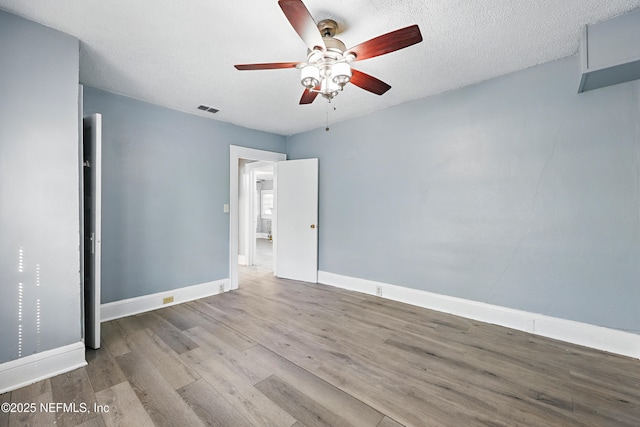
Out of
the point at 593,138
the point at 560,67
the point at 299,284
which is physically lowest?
the point at 299,284

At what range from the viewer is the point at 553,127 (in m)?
2.47

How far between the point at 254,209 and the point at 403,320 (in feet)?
13.5

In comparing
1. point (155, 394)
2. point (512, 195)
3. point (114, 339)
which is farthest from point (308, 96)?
point (114, 339)

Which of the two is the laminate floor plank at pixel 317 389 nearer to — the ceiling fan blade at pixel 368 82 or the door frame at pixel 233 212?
the door frame at pixel 233 212

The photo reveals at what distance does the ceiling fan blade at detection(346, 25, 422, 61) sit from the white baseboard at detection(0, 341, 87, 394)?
3032 millimetres

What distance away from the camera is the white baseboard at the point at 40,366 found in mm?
1784

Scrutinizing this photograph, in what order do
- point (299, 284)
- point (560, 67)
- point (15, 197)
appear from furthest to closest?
1. point (299, 284)
2. point (560, 67)
3. point (15, 197)

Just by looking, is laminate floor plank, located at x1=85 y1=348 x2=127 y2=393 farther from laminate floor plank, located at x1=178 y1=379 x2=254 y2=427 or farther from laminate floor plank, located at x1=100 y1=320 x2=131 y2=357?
laminate floor plank, located at x1=178 y1=379 x2=254 y2=427

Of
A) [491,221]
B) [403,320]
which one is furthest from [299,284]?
[491,221]

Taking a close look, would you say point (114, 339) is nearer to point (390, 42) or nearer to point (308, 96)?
point (308, 96)

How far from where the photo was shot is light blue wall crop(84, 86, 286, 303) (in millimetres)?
2965

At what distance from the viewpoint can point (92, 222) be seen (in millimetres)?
2318

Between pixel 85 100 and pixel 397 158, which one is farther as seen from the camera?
pixel 397 158

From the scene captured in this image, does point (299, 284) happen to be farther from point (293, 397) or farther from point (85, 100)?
point (85, 100)
